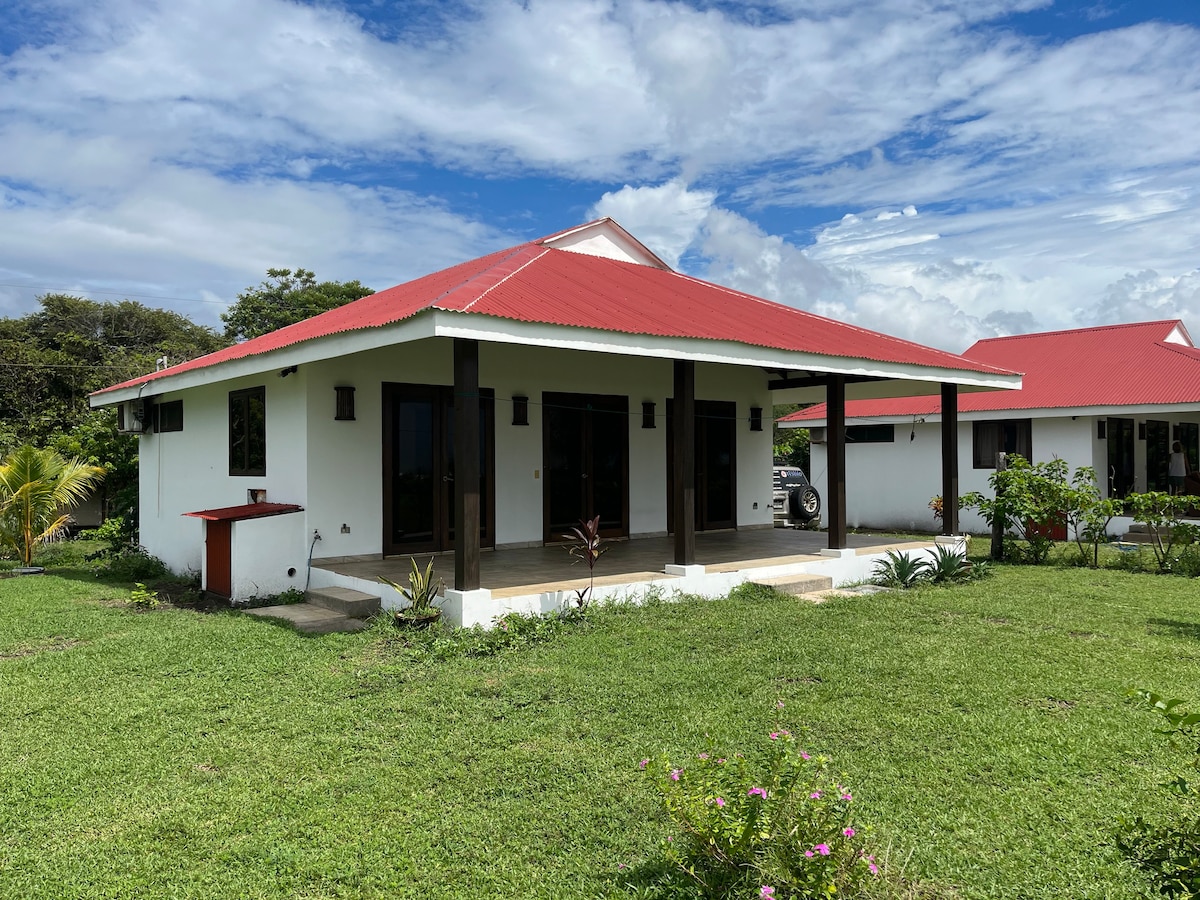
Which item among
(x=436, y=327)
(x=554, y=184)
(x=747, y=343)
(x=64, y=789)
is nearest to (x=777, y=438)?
(x=554, y=184)

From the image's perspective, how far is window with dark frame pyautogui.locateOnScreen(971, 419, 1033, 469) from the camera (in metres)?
18.0

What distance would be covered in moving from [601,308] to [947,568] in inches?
227

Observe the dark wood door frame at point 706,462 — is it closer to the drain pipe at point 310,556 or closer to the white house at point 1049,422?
the drain pipe at point 310,556

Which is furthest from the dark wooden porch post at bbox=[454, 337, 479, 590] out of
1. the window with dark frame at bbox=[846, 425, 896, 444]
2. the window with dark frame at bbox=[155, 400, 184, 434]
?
the window with dark frame at bbox=[846, 425, 896, 444]

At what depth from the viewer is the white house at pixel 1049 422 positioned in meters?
17.2

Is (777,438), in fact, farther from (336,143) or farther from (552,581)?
(552,581)

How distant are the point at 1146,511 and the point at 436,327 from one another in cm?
1085

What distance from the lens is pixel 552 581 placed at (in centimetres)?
864

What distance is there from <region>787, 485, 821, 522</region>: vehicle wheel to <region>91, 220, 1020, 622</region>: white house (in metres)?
5.06

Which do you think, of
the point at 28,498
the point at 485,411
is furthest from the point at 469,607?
the point at 28,498

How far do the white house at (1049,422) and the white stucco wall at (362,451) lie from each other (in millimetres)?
6075

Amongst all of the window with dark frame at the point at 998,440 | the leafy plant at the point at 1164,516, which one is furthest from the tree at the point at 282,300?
the leafy plant at the point at 1164,516

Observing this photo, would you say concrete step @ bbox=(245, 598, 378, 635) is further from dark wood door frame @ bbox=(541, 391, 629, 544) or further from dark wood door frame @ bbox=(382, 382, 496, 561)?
dark wood door frame @ bbox=(541, 391, 629, 544)

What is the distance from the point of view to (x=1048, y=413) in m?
17.1
